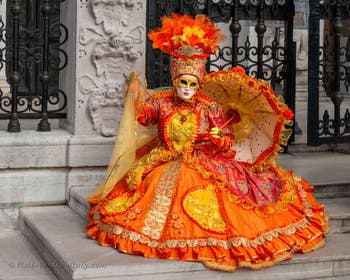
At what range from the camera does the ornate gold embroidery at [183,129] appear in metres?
6.12

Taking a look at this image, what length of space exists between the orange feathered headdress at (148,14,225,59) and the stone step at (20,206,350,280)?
1.51m

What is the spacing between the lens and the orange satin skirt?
559 centimetres

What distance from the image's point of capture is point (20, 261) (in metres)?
6.40

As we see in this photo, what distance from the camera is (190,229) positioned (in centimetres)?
563

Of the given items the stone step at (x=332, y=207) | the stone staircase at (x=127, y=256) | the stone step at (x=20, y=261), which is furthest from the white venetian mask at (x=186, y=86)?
the stone step at (x=20, y=261)

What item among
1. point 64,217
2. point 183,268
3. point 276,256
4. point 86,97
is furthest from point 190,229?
point 86,97

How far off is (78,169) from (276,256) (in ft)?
8.47

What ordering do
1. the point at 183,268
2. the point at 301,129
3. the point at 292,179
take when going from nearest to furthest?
the point at 183,268 → the point at 292,179 → the point at 301,129

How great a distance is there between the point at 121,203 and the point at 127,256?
453 mm

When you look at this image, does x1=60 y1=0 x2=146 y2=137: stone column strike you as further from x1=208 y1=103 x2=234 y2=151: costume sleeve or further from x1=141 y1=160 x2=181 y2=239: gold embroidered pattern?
x1=141 y1=160 x2=181 y2=239: gold embroidered pattern

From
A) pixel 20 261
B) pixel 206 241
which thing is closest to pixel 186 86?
pixel 206 241

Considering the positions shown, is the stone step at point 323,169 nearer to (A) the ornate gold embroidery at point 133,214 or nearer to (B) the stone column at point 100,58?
(B) the stone column at point 100,58

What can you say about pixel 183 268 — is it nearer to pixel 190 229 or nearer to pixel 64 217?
pixel 190 229

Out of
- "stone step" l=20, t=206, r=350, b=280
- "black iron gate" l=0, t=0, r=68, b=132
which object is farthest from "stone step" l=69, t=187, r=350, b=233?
"black iron gate" l=0, t=0, r=68, b=132
